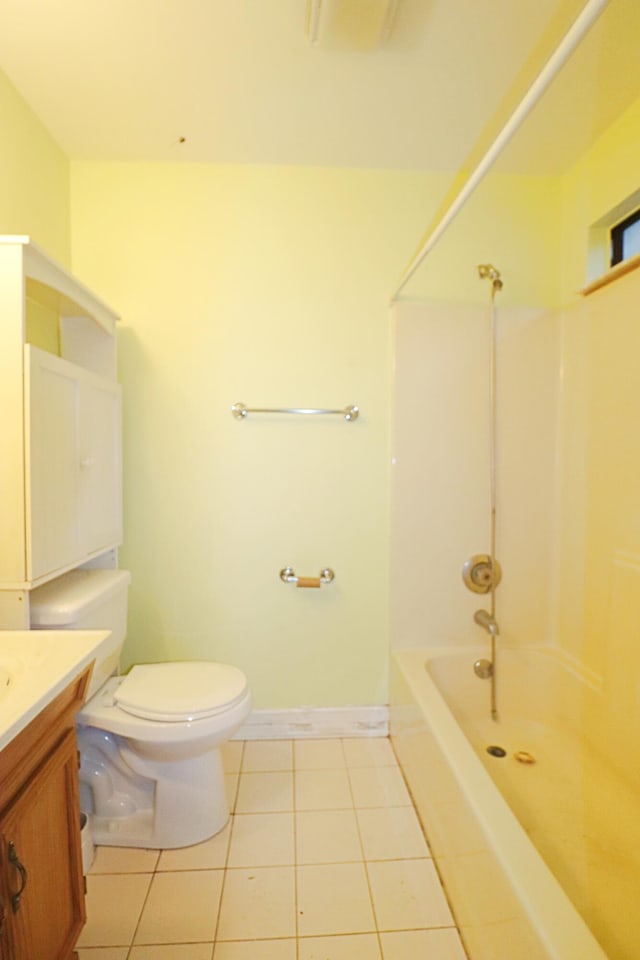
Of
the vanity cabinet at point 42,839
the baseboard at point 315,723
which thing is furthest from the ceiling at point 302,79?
the baseboard at point 315,723

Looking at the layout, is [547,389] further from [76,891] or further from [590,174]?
[76,891]

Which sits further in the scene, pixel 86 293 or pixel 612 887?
pixel 86 293

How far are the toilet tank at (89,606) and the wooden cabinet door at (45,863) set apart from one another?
1.28 feet

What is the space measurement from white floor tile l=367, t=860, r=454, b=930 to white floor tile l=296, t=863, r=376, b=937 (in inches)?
1.3

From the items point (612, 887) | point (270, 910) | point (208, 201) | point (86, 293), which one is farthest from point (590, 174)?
point (270, 910)

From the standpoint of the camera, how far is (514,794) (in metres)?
1.47

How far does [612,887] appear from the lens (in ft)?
3.73

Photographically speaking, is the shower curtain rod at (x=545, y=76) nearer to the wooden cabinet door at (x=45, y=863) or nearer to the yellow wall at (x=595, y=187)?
the yellow wall at (x=595, y=187)

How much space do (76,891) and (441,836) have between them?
0.95 m

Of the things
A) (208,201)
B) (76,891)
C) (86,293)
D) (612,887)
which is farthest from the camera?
(208,201)

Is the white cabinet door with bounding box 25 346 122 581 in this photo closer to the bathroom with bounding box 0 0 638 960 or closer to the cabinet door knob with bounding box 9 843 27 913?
the bathroom with bounding box 0 0 638 960

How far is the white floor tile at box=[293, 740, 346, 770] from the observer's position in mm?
1791

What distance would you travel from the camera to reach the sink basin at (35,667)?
2.43 feet

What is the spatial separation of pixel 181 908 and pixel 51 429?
4.46ft
